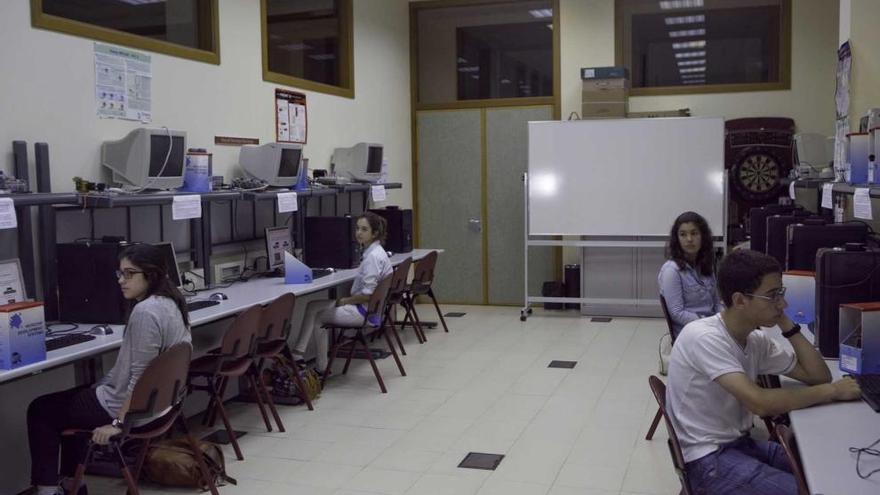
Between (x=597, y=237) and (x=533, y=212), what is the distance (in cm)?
65

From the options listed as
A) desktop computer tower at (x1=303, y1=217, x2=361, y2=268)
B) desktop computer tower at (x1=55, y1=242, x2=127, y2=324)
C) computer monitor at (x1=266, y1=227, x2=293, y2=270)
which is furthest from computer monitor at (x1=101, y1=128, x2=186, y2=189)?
desktop computer tower at (x1=303, y1=217, x2=361, y2=268)

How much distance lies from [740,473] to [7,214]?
2803 millimetres

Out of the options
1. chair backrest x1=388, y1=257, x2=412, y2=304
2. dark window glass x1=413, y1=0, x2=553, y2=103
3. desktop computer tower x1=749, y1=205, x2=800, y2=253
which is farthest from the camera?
dark window glass x1=413, y1=0, x2=553, y2=103

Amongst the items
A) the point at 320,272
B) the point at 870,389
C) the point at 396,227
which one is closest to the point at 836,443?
the point at 870,389

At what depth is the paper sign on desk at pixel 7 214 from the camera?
323 centimetres

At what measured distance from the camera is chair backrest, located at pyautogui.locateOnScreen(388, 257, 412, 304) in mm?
5895

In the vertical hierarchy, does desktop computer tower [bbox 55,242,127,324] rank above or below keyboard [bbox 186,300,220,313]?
above

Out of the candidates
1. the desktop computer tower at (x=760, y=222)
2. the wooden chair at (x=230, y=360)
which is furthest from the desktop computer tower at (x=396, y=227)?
the desktop computer tower at (x=760, y=222)

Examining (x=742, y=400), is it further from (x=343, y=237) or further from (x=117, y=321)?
(x=343, y=237)

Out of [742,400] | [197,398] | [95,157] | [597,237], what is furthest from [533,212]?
[742,400]

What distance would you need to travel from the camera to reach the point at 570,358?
6020mm

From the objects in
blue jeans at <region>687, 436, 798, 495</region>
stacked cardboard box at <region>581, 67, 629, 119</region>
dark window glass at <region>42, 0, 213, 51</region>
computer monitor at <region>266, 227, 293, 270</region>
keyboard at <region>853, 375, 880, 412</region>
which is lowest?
blue jeans at <region>687, 436, 798, 495</region>

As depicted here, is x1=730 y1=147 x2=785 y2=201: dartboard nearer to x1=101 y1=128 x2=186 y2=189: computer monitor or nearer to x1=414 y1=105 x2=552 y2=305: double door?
x1=414 y1=105 x2=552 y2=305: double door

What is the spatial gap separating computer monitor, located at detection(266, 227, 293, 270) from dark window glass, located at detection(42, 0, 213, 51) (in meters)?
1.26
